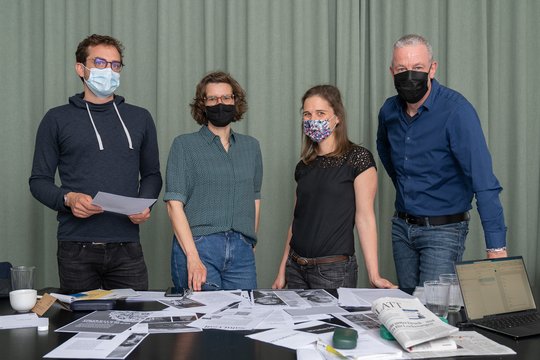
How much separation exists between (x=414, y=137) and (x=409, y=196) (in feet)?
0.84

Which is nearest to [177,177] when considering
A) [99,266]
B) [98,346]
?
[99,266]

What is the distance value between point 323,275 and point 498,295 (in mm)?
722

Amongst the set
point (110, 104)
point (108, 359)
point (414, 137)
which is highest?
point (110, 104)

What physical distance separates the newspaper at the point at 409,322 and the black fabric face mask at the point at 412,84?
1071mm

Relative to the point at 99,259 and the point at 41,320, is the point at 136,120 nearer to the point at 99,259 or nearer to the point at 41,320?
the point at 99,259

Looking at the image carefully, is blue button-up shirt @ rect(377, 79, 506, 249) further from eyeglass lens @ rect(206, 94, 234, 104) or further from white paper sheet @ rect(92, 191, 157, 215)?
white paper sheet @ rect(92, 191, 157, 215)

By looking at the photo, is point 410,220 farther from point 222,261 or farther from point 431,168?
point 222,261

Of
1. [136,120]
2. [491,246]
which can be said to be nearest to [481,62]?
[491,246]

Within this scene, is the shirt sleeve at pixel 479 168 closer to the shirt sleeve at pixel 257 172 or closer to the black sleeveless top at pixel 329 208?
the black sleeveless top at pixel 329 208

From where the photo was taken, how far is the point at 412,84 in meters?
2.25

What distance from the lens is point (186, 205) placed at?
2232mm

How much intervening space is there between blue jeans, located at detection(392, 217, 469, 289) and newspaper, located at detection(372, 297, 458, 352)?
0.74 metres

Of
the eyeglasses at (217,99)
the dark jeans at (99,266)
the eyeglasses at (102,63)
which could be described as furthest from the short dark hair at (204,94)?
the dark jeans at (99,266)

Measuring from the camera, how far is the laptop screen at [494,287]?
1529mm
